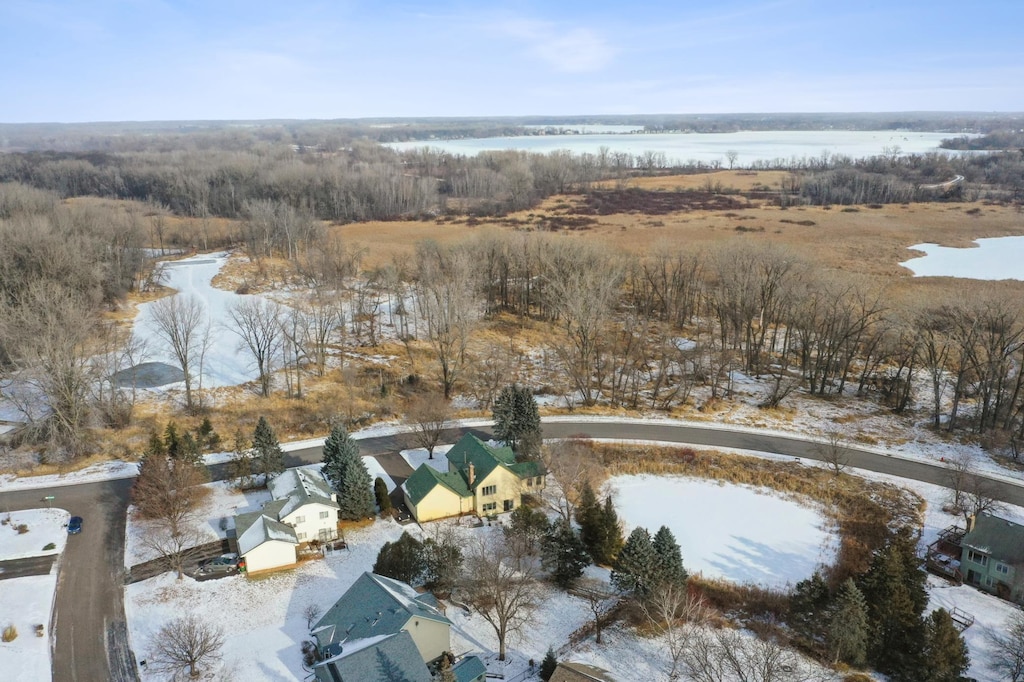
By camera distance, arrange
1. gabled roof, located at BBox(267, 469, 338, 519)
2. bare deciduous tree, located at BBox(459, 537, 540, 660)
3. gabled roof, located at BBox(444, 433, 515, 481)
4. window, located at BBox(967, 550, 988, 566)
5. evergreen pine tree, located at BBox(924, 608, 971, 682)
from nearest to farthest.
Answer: evergreen pine tree, located at BBox(924, 608, 971, 682) → bare deciduous tree, located at BBox(459, 537, 540, 660) → window, located at BBox(967, 550, 988, 566) → gabled roof, located at BBox(267, 469, 338, 519) → gabled roof, located at BBox(444, 433, 515, 481)

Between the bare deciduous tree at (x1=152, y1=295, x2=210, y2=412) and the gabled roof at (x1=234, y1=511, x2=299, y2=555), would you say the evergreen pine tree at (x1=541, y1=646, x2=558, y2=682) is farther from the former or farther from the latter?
the bare deciduous tree at (x1=152, y1=295, x2=210, y2=412)

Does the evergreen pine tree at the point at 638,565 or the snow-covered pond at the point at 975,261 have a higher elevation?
the snow-covered pond at the point at 975,261

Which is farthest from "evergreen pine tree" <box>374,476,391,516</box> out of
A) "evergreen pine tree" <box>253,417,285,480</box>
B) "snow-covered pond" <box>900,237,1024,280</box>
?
"snow-covered pond" <box>900,237,1024,280</box>

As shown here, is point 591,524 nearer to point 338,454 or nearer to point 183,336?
point 338,454

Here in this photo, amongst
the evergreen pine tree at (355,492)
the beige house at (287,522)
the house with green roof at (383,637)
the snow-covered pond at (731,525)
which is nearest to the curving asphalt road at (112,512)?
the evergreen pine tree at (355,492)

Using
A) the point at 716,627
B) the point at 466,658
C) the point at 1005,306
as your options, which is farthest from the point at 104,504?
the point at 1005,306

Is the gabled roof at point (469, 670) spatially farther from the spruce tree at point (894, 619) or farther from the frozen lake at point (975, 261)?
the frozen lake at point (975, 261)

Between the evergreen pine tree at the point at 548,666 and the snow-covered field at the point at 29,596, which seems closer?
the evergreen pine tree at the point at 548,666
